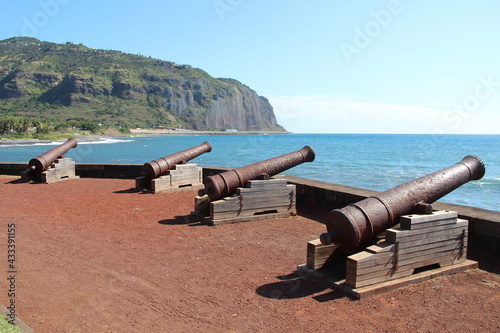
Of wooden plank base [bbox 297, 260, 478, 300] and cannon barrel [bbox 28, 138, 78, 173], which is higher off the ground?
cannon barrel [bbox 28, 138, 78, 173]

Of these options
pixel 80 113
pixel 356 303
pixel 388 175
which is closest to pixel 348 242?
pixel 356 303

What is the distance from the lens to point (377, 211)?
457 centimetres

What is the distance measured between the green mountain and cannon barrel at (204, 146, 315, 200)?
4981 inches

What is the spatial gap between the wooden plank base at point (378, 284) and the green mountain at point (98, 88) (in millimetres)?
129932

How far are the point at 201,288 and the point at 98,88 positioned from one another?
156 meters

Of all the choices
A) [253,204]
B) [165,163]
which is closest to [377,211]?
[253,204]

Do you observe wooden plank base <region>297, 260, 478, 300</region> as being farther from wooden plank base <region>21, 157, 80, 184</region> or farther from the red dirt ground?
wooden plank base <region>21, 157, 80, 184</region>

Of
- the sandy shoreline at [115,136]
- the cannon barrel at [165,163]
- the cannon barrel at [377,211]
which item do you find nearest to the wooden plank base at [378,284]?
the cannon barrel at [377,211]

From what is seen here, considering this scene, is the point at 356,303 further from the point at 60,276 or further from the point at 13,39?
the point at 13,39

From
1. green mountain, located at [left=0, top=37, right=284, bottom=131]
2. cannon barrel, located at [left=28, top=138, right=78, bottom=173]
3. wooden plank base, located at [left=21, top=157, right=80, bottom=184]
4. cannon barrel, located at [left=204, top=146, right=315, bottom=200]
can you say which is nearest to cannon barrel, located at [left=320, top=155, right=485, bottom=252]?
cannon barrel, located at [left=204, top=146, right=315, bottom=200]

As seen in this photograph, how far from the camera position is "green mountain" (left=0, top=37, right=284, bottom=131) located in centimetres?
13812

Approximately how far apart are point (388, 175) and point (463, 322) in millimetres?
29494

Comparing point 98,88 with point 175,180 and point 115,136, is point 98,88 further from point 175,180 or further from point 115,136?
point 175,180

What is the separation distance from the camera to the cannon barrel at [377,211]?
14.5 feet
